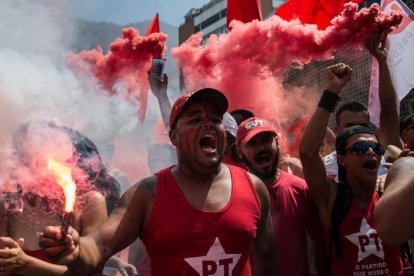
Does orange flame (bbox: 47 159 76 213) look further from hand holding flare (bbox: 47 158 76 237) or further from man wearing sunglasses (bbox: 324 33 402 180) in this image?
man wearing sunglasses (bbox: 324 33 402 180)

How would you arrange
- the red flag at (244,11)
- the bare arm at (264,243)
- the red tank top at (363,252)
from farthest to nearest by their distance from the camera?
the red flag at (244,11)
the red tank top at (363,252)
the bare arm at (264,243)

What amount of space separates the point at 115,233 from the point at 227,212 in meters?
0.55

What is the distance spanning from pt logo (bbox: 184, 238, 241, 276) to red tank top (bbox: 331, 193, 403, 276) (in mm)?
797

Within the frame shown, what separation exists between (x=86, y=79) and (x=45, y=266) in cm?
338

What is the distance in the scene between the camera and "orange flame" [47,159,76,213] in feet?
6.38

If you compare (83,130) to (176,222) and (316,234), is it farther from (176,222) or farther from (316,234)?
(316,234)

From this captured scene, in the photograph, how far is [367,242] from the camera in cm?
289

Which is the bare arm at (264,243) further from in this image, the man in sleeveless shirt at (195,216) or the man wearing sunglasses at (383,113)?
the man wearing sunglasses at (383,113)

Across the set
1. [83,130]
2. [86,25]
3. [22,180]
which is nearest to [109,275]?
[83,130]

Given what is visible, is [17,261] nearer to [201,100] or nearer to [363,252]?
[201,100]

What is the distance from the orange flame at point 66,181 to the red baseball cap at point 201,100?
0.69 meters

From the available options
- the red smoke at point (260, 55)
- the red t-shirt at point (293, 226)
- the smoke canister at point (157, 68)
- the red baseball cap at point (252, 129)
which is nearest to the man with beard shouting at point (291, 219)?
the red t-shirt at point (293, 226)

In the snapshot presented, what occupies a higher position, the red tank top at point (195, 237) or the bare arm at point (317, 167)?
the bare arm at point (317, 167)

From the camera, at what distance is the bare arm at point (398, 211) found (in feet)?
6.00
